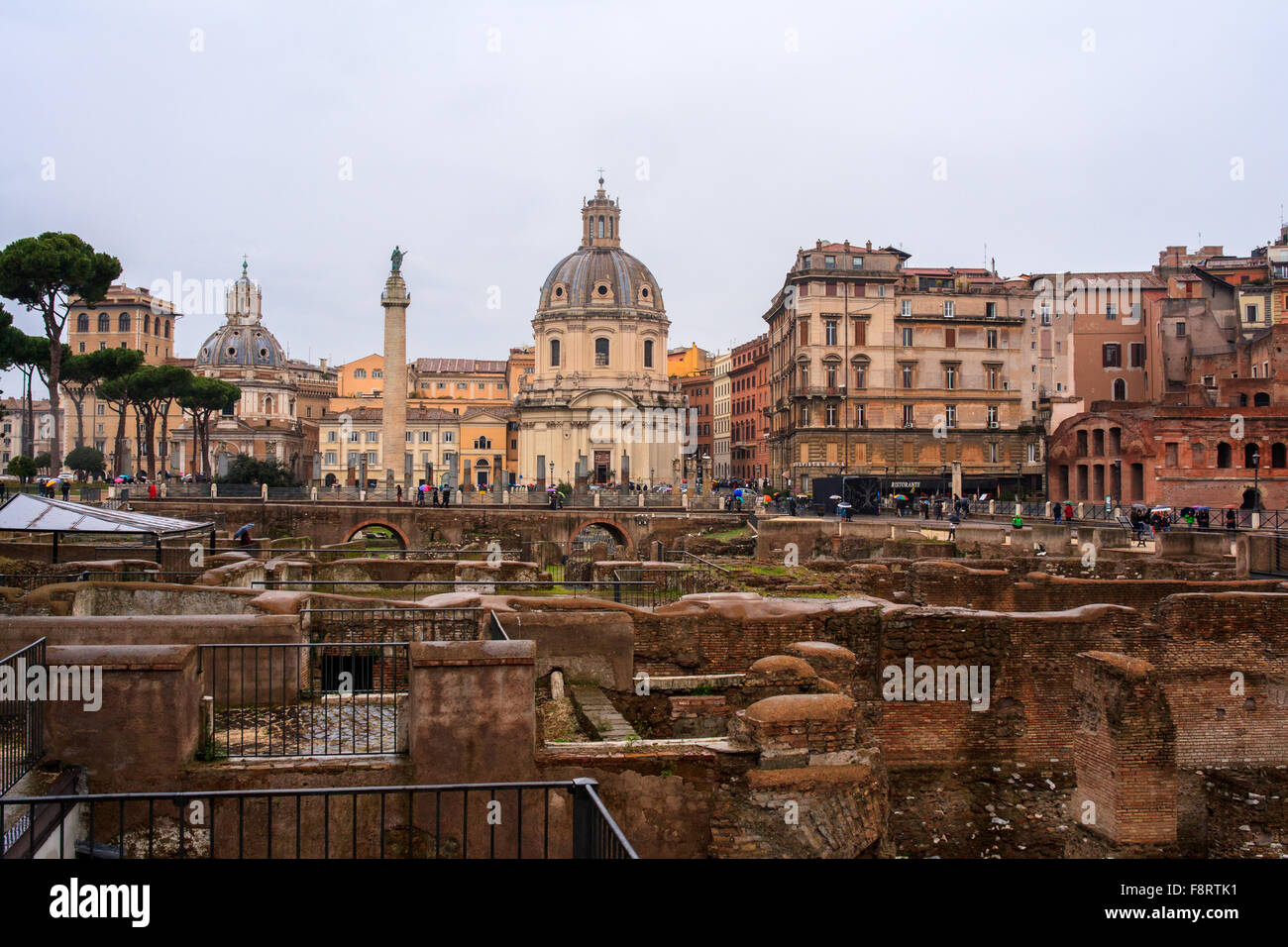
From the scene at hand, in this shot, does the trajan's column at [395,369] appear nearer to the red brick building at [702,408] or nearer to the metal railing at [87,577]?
the metal railing at [87,577]

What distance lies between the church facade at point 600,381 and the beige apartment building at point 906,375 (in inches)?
948

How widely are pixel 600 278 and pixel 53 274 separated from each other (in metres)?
45.3

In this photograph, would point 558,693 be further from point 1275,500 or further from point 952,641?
point 1275,500

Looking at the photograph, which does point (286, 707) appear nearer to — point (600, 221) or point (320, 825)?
point (320, 825)

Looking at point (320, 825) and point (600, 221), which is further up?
point (600, 221)

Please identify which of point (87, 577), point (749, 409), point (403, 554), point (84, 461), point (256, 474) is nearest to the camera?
point (87, 577)

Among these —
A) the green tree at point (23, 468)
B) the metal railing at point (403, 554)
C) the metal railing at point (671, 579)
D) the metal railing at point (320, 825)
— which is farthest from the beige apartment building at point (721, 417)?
the metal railing at point (320, 825)

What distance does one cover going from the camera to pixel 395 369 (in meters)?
60.0

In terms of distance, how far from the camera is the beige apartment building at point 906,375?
60562mm

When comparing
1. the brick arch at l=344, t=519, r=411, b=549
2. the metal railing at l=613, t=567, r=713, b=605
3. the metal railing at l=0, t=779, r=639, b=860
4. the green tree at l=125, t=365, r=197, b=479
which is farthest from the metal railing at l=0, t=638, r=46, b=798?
the green tree at l=125, t=365, r=197, b=479

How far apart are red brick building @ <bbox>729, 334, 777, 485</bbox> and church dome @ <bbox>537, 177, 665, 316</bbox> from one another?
979cm

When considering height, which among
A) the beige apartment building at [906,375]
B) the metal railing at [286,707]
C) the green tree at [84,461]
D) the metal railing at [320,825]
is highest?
the beige apartment building at [906,375]

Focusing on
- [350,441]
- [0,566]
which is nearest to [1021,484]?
[0,566]

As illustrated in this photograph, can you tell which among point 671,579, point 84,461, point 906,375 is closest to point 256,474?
point 84,461
